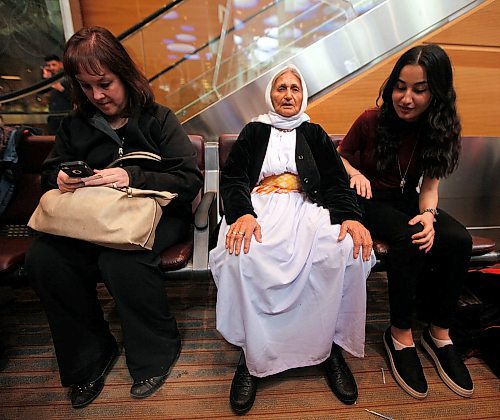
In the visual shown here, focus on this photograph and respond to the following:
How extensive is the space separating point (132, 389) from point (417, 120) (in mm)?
2016

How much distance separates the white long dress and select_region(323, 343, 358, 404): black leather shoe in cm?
8

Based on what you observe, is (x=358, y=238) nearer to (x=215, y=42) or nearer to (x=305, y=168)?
(x=305, y=168)

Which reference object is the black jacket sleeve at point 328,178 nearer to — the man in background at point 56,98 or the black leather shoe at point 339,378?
the black leather shoe at point 339,378

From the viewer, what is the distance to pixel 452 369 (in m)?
1.44

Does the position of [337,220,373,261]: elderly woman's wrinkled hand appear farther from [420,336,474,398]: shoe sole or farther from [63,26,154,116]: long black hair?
[63,26,154,116]: long black hair

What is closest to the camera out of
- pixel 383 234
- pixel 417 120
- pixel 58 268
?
pixel 58 268

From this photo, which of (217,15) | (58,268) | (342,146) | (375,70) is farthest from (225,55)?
(58,268)

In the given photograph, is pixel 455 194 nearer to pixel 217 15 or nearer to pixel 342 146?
pixel 342 146

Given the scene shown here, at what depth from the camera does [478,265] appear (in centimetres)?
189

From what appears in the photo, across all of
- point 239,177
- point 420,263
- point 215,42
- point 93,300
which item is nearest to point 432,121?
point 420,263

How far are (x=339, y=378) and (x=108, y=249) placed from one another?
1.24 m

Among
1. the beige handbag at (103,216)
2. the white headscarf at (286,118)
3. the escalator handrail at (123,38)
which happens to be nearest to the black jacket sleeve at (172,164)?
the beige handbag at (103,216)

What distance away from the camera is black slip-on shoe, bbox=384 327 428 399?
1366mm

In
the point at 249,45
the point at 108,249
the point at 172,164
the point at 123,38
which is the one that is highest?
the point at 123,38
